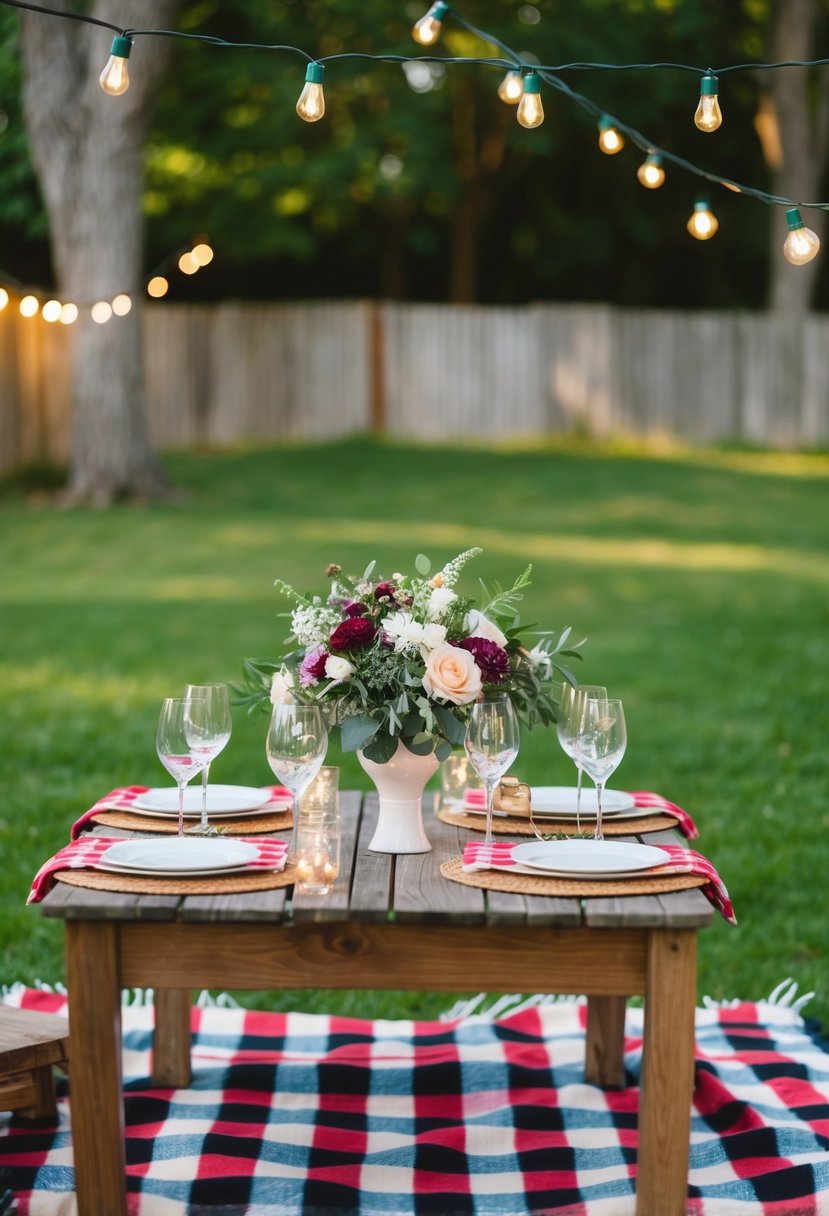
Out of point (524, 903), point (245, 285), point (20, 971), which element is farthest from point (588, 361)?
point (524, 903)

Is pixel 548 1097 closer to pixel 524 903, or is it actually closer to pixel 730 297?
pixel 524 903

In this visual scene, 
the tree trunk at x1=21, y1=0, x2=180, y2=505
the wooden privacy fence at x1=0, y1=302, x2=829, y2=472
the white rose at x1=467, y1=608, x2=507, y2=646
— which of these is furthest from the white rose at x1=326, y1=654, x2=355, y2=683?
the wooden privacy fence at x1=0, y1=302, x2=829, y2=472

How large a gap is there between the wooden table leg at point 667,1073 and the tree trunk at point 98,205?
33.5 feet

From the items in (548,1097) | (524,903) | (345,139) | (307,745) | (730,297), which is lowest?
(548,1097)

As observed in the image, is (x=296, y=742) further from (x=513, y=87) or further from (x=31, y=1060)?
(x=513, y=87)

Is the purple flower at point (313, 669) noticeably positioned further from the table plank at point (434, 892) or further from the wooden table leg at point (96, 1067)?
the wooden table leg at point (96, 1067)

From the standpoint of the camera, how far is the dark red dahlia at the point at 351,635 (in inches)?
108

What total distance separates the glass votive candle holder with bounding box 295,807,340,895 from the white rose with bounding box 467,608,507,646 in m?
0.42

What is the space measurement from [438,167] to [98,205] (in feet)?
22.9

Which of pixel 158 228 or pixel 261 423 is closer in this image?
pixel 261 423

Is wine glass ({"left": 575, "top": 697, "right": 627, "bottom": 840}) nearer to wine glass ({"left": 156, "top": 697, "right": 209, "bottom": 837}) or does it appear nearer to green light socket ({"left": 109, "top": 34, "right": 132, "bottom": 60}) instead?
wine glass ({"left": 156, "top": 697, "right": 209, "bottom": 837})

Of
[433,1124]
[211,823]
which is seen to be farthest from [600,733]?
[433,1124]

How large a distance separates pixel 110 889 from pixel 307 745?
0.42 meters

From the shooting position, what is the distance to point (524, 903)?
247 cm
